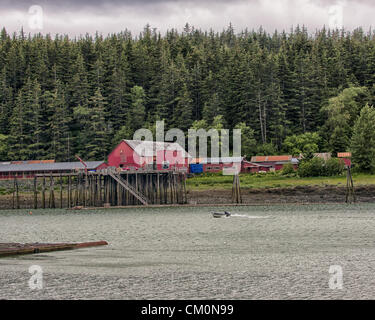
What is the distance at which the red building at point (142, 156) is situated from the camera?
99.2m

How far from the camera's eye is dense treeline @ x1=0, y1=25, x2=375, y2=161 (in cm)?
12181

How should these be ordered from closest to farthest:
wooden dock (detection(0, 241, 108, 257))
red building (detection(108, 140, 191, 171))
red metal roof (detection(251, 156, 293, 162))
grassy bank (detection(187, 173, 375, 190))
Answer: wooden dock (detection(0, 241, 108, 257)), grassy bank (detection(187, 173, 375, 190)), red building (detection(108, 140, 191, 171)), red metal roof (detection(251, 156, 293, 162))

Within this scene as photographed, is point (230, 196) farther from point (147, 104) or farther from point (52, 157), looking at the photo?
point (147, 104)

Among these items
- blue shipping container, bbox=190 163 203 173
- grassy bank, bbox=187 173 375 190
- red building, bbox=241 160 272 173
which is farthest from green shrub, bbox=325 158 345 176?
blue shipping container, bbox=190 163 203 173

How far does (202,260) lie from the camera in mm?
29703

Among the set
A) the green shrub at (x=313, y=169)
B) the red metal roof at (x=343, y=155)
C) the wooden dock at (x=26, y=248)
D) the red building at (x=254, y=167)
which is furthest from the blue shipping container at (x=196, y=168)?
the wooden dock at (x=26, y=248)

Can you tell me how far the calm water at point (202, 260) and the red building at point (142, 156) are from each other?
40.0m

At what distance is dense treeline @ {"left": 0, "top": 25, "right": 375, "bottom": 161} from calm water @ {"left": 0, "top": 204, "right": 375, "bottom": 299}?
64.5 meters

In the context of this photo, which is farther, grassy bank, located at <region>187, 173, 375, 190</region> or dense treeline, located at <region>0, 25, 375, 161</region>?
dense treeline, located at <region>0, 25, 375, 161</region>

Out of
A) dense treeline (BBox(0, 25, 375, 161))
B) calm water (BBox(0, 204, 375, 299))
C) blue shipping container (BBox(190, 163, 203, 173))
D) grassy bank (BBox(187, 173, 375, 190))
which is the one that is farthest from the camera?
A: dense treeline (BBox(0, 25, 375, 161))

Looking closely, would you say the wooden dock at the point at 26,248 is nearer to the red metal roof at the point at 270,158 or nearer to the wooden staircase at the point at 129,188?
the wooden staircase at the point at 129,188

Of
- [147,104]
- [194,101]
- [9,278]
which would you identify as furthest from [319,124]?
[9,278]

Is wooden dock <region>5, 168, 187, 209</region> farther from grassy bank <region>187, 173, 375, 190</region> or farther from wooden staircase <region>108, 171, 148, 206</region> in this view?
grassy bank <region>187, 173, 375, 190</region>
